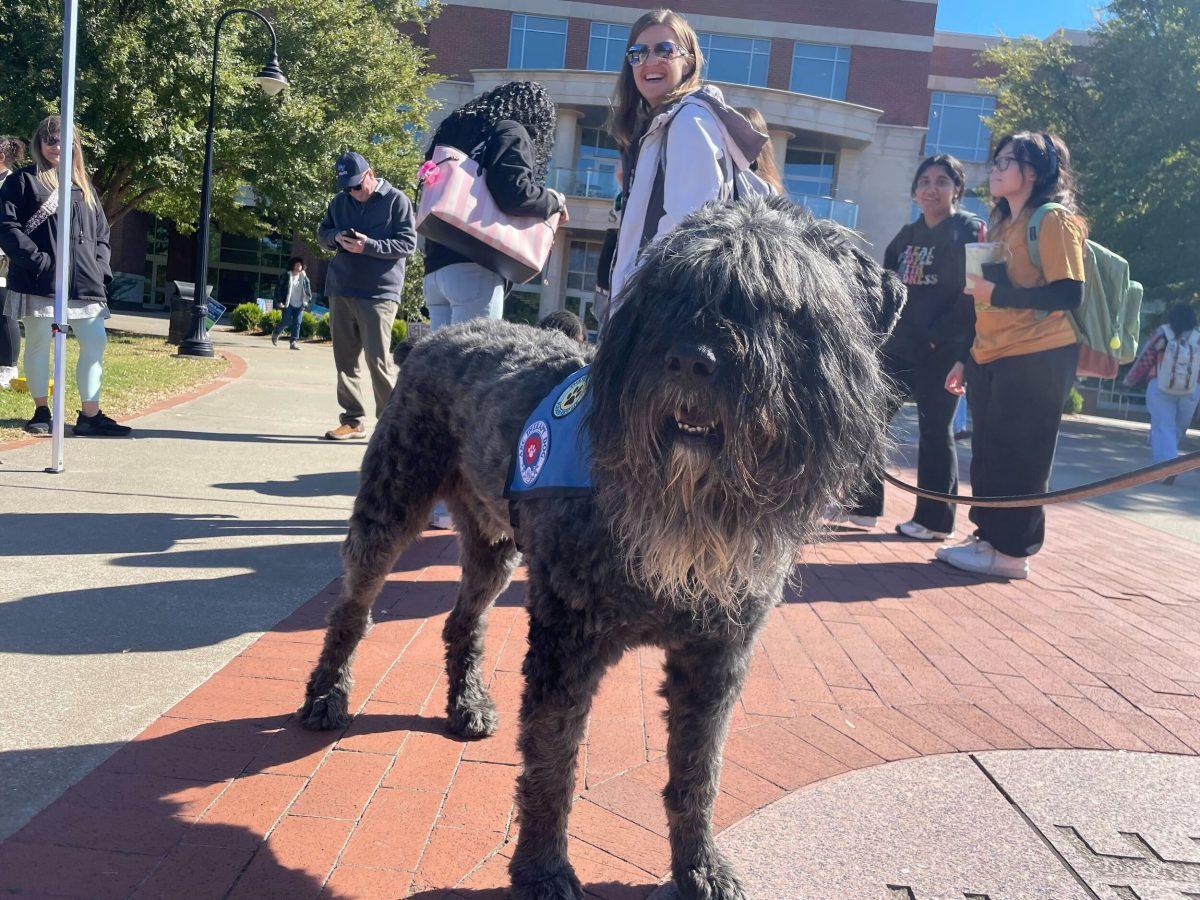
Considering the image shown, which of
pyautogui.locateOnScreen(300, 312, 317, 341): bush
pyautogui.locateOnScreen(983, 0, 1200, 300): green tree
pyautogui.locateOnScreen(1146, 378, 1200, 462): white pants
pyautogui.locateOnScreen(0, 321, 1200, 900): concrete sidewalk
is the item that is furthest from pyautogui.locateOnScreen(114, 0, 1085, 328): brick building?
pyautogui.locateOnScreen(0, 321, 1200, 900): concrete sidewalk

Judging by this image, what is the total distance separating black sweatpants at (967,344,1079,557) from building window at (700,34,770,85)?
34.0 meters

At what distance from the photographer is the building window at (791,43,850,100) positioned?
1433 inches

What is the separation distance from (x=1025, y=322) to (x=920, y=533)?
76.3 inches

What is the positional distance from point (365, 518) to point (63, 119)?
4.28 m

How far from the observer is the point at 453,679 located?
124 inches

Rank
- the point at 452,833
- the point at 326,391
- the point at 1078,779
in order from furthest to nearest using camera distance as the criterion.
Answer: the point at 326,391
the point at 1078,779
the point at 452,833

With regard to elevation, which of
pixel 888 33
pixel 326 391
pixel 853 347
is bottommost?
pixel 326 391

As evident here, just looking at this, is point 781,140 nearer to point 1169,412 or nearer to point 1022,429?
point 1169,412

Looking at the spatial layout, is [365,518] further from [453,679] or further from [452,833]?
[452,833]

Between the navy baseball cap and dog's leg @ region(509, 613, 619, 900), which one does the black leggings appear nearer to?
the navy baseball cap

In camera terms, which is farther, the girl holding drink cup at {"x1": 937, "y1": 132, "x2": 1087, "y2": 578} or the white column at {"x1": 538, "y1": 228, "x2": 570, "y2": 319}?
the white column at {"x1": 538, "y1": 228, "x2": 570, "y2": 319}

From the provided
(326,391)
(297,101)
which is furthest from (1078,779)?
(297,101)

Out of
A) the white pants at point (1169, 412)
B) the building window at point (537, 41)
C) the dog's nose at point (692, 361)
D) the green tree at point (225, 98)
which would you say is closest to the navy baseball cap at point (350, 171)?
the dog's nose at point (692, 361)

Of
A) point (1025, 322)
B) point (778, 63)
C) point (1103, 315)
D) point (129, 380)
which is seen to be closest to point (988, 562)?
point (1025, 322)
